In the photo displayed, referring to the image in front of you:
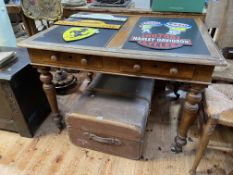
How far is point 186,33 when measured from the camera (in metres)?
1.06

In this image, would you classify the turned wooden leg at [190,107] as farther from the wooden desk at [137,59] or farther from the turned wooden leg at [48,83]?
the turned wooden leg at [48,83]

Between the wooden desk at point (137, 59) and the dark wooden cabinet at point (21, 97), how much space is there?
0.67 ft

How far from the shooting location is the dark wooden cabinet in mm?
1168

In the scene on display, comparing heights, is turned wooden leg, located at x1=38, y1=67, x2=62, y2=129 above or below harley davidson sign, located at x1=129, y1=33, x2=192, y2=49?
below

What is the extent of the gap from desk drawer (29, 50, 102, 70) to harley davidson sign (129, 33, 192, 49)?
237 millimetres

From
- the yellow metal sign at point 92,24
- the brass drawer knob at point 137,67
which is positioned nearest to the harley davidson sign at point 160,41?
the brass drawer knob at point 137,67

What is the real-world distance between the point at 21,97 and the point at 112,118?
25.4 inches

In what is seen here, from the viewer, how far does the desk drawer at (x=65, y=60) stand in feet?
3.20

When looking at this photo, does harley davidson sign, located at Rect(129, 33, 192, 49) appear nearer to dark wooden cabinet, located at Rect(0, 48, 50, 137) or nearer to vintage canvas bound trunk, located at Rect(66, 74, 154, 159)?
vintage canvas bound trunk, located at Rect(66, 74, 154, 159)

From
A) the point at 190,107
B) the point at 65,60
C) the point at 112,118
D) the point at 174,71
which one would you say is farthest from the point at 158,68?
the point at 65,60

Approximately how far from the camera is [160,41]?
952 mm

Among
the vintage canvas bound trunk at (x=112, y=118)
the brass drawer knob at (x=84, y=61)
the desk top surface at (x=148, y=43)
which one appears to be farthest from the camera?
the vintage canvas bound trunk at (x=112, y=118)

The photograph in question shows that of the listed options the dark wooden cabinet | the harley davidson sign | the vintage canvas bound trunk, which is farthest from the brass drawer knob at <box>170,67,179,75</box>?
the dark wooden cabinet

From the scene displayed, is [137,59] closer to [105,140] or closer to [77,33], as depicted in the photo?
[77,33]
